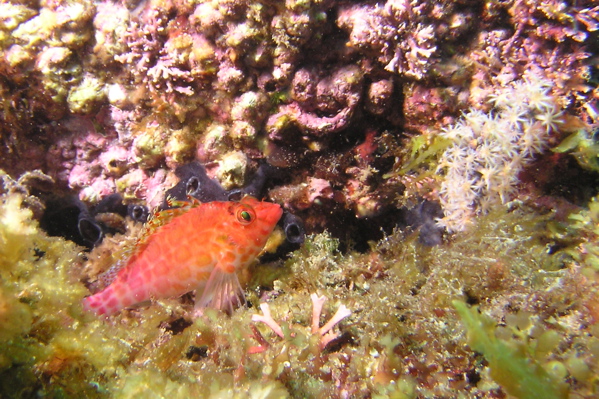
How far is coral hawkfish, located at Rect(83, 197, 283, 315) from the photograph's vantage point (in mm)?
3551

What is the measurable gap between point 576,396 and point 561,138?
2.07 m

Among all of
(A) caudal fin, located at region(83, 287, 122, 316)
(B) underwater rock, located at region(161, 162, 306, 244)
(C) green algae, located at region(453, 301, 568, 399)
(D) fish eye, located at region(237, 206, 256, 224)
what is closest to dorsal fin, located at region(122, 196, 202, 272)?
(B) underwater rock, located at region(161, 162, 306, 244)

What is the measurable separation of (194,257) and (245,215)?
2.60 ft

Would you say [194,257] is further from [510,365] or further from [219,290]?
[510,365]

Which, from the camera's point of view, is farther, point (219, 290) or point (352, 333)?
point (219, 290)

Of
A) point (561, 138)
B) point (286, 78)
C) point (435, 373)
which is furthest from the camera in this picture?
point (286, 78)

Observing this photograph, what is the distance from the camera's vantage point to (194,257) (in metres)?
3.64

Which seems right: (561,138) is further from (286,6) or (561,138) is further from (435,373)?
(286,6)

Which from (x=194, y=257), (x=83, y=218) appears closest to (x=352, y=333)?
(x=194, y=257)

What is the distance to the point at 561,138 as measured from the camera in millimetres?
2881

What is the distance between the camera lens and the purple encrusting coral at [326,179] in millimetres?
2215

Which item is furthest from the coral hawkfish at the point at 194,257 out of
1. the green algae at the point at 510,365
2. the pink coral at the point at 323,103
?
the green algae at the point at 510,365

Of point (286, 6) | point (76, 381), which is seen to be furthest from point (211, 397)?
point (286, 6)

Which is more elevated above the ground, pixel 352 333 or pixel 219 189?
pixel 219 189
